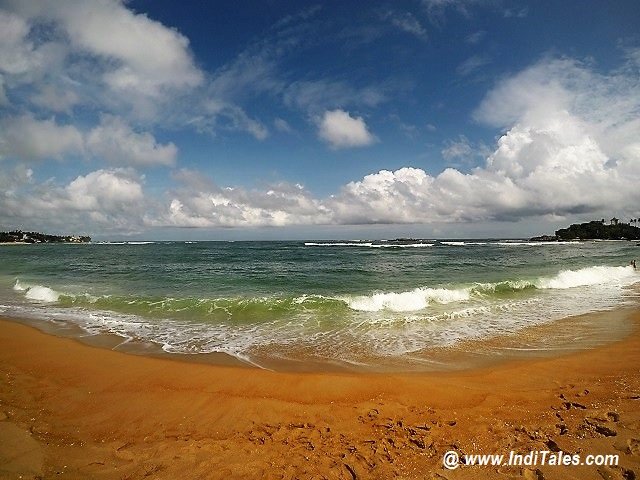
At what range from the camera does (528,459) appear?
4133mm

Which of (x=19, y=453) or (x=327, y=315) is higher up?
(x=19, y=453)

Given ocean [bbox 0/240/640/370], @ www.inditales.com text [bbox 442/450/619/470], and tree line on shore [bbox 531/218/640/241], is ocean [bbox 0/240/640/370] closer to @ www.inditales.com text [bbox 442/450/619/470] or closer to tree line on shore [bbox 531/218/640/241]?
@ www.inditales.com text [bbox 442/450/619/470]

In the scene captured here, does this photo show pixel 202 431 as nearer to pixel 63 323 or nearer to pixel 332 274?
pixel 63 323

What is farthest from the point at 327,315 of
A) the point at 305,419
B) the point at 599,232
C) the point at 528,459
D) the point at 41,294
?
the point at 599,232

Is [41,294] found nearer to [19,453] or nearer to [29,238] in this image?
[19,453]

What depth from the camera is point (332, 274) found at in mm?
26906

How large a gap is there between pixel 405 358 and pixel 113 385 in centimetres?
641

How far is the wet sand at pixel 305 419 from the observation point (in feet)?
13.6

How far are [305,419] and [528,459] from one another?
304cm

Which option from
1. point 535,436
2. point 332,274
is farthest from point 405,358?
point 332,274

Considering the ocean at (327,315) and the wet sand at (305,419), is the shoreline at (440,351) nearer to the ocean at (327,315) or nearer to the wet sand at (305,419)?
the ocean at (327,315)

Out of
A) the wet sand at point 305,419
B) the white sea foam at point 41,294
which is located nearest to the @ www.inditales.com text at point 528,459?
the wet sand at point 305,419

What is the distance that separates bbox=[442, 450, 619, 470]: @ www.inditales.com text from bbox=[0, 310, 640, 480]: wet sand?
8 cm

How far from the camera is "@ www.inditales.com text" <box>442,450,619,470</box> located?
4.01m
